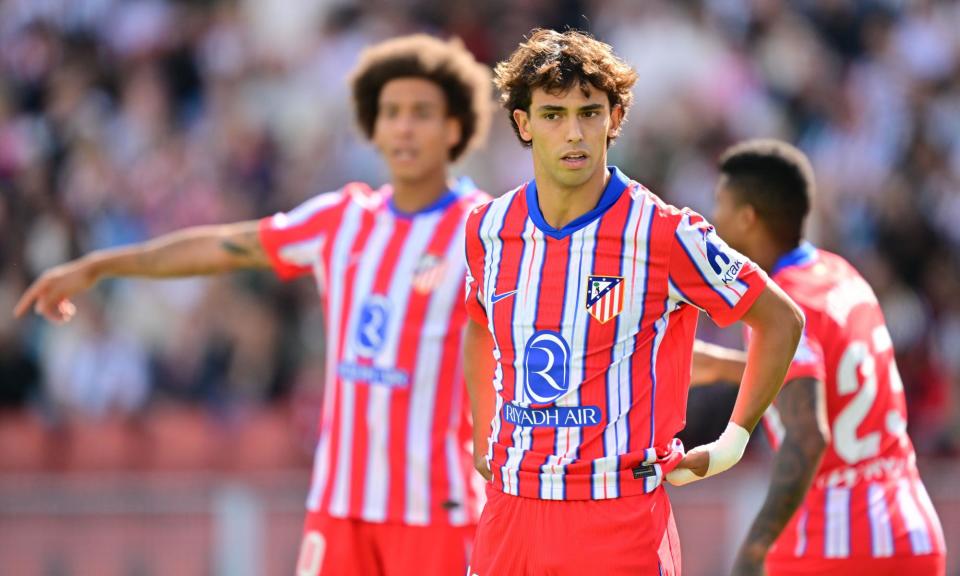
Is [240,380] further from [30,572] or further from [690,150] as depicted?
[690,150]

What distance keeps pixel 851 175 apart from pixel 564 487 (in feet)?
26.4

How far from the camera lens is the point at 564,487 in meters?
4.26

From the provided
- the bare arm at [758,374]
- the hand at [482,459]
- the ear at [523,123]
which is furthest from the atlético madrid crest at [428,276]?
the bare arm at [758,374]

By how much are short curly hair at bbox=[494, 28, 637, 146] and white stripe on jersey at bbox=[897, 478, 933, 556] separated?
6.40 ft

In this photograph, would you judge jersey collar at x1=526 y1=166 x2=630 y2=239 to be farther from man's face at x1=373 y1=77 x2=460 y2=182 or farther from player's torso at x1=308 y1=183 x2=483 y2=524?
man's face at x1=373 y1=77 x2=460 y2=182

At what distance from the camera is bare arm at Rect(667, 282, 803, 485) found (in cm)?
430

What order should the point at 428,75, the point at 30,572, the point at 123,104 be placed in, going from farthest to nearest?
1. the point at 123,104
2. the point at 30,572
3. the point at 428,75

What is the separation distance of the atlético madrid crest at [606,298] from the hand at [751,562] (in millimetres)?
1140

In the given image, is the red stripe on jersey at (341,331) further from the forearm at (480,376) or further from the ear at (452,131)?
the forearm at (480,376)

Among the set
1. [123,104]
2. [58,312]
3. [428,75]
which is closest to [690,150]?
[123,104]

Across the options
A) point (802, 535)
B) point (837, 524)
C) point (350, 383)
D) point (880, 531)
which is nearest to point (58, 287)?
point (350, 383)

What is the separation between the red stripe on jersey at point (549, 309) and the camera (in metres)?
4.30

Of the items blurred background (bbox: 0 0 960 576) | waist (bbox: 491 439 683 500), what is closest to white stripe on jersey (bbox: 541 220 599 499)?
waist (bbox: 491 439 683 500)

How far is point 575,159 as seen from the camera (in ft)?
14.1
